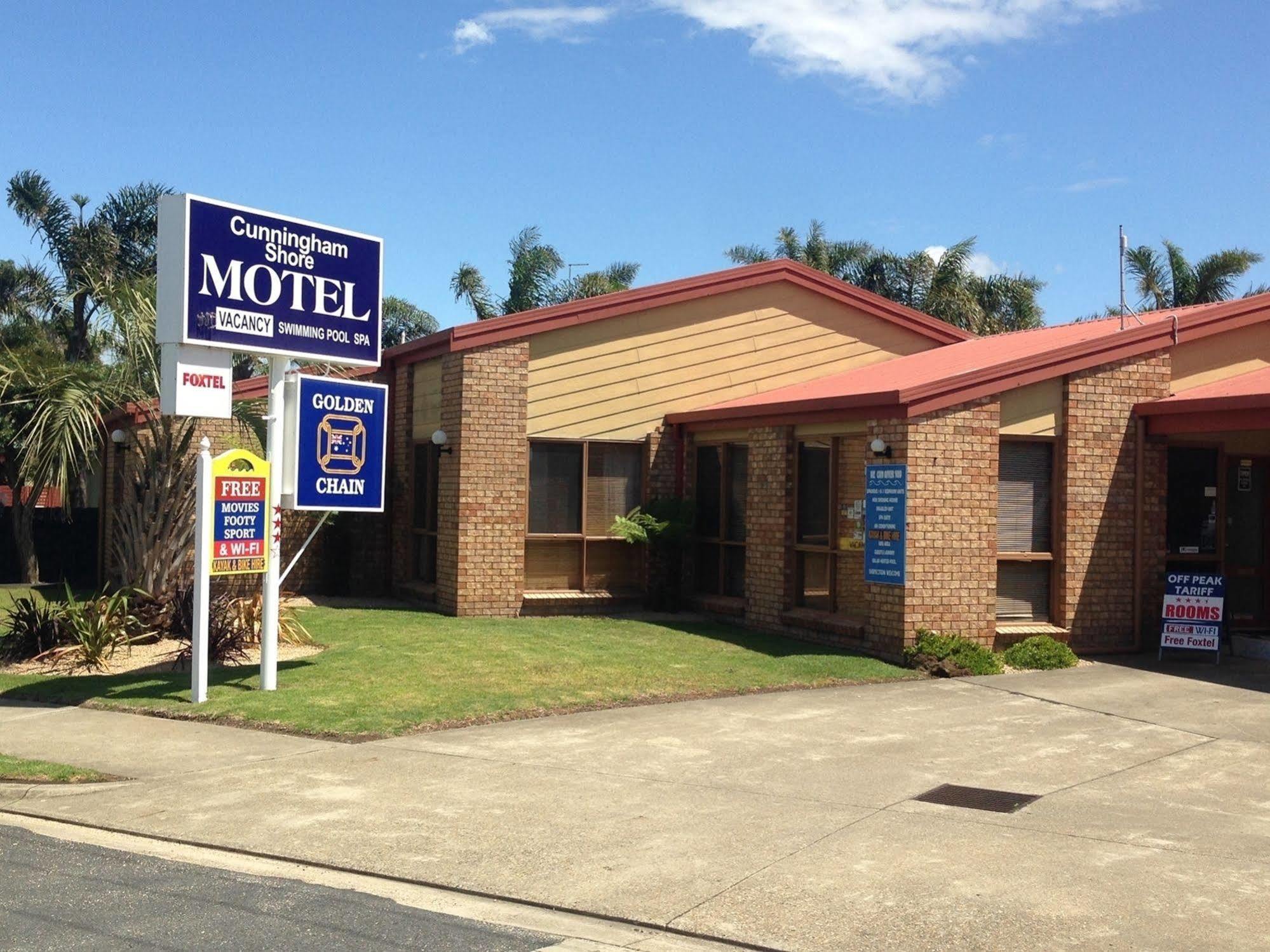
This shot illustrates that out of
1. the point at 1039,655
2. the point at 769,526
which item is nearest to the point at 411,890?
the point at 1039,655

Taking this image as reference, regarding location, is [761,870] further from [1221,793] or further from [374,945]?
[1221,793]

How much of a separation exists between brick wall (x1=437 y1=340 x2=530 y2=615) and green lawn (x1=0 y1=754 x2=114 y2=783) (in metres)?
8.06

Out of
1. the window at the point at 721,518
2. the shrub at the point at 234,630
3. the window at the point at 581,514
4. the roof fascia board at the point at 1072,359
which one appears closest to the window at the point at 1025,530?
the roof fascia board at the point at 1072,359

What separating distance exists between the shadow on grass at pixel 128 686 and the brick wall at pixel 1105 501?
28.1ft

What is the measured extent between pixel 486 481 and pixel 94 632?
5584 mm

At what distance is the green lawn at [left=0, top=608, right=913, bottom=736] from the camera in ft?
35.7

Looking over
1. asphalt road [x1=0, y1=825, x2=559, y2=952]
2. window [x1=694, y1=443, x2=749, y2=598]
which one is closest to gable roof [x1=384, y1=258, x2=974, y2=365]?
window [x1=694, y1=443, x2=749, y2=598]

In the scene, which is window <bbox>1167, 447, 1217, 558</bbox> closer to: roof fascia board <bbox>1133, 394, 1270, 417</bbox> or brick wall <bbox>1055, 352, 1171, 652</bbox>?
brick wall <bbox>1055, 352, 1171, 652</bbox>

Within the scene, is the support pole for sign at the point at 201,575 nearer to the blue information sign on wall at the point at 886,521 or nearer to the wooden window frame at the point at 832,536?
the blue information sign on wall at the point at 886,521

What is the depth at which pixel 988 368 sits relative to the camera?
1388 cm

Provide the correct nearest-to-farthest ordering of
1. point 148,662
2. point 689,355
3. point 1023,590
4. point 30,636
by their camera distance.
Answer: point 148,662, point 30,636, point 1023,590, point 689,355

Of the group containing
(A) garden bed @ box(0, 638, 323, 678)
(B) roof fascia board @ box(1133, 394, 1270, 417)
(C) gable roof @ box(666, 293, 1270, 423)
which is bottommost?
(A) garden bed @ box(0, 638, 323, 678)

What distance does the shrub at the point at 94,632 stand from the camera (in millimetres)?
12844

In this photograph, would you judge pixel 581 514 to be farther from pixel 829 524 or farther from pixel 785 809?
pixel 785 809
